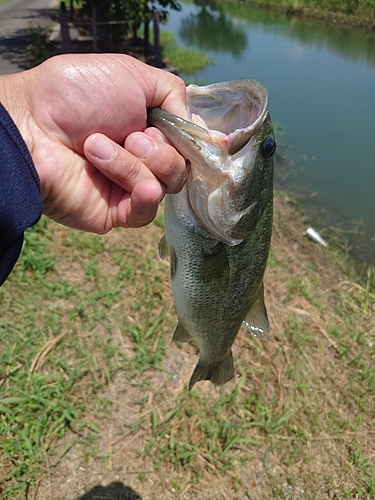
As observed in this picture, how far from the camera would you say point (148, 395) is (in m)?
3.20

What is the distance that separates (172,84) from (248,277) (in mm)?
886

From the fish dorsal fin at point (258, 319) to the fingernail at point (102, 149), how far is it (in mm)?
1074

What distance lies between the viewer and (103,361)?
3.28 m

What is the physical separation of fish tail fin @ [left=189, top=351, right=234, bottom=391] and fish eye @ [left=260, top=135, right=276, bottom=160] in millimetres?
1153

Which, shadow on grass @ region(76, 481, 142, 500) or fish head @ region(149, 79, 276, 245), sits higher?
fish head @ region(149, 79, 276, 245)

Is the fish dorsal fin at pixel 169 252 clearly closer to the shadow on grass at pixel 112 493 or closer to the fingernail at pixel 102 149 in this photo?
the fingernail at pixel 102 149

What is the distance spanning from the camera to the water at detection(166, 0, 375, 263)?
23.7 ft

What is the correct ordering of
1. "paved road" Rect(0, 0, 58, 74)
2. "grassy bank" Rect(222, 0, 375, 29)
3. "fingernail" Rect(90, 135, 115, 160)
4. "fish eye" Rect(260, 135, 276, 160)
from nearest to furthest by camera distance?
"fingernail" Rect(90, 135, 115, 160) < "fish eye" Rect(260, 135, 276, 160) < "paved road" Rect(0, 0, 58, 74) < "grassy bank" Rect(222, 0, 375, 29)

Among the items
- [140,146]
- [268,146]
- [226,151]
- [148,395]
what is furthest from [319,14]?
[140,146]

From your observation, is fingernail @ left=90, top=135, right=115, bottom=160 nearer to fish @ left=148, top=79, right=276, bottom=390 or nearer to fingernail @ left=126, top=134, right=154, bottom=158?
fingernail @ left=126, top=134, right=154, bottom=158

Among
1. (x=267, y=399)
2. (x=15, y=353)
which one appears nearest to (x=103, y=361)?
(x=15, y=353)

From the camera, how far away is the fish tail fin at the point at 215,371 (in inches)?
92.4

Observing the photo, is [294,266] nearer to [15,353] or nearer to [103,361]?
[103,361]

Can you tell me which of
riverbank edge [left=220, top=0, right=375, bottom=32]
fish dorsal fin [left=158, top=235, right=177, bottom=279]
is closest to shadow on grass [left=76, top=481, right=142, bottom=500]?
fish dorsal fin [left=158, top=235, right=177, bottom=279]
